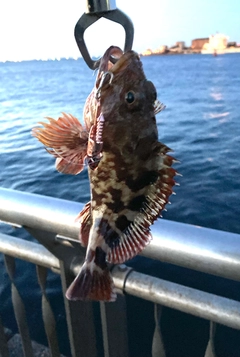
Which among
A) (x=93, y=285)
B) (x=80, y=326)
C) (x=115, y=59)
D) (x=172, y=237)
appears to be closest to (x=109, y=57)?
(x=115, y=59)

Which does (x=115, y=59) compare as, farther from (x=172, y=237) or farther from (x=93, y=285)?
(x=172, y=237)

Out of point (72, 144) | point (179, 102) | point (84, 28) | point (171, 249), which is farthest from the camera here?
point (179, 102)

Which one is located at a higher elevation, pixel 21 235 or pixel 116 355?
pixel 116 355

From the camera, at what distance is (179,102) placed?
34.7 metres

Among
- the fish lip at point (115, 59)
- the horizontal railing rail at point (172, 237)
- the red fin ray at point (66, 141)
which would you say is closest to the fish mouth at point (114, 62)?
the fish lip at point (115, 59)

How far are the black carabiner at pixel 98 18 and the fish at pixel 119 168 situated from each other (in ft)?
0.19

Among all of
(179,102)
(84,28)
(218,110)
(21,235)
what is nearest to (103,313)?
(84,28)

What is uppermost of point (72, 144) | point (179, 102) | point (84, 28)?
point (84, 28)

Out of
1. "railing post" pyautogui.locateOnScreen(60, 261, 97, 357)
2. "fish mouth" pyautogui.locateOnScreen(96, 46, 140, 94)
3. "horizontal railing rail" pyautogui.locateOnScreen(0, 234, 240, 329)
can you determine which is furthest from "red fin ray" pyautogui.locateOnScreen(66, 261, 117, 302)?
"railing post" pyautogui.locateOnScreen(60, 261, 97, 357)

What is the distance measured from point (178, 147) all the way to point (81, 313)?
16023 mm

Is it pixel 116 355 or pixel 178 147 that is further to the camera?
pixel 178 147

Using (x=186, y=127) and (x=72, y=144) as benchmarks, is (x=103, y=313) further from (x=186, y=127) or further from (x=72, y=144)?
(x=186, y=127)

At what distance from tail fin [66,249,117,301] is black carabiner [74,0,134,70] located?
0.67 meters

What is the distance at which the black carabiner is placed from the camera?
40.4 inches
